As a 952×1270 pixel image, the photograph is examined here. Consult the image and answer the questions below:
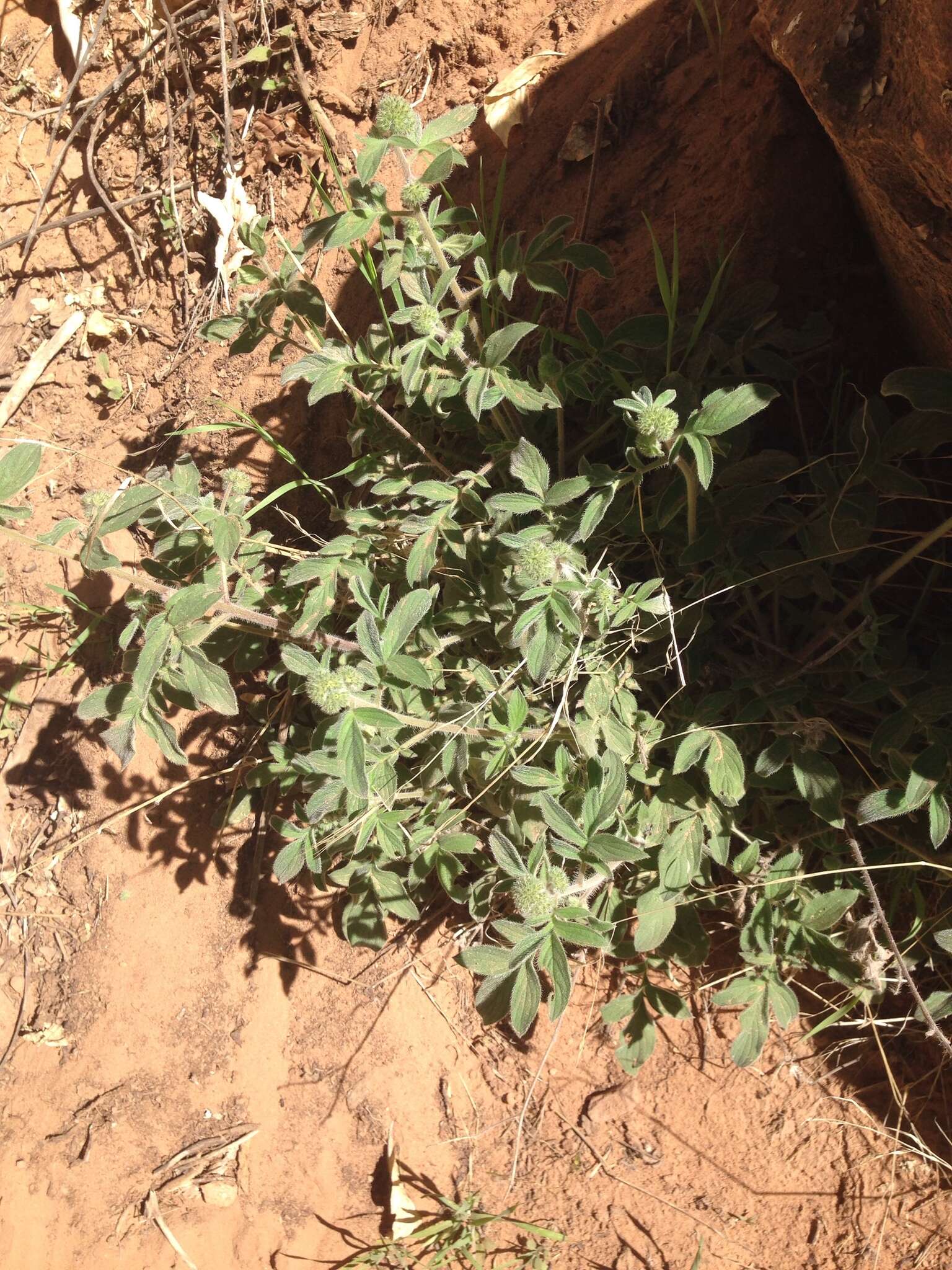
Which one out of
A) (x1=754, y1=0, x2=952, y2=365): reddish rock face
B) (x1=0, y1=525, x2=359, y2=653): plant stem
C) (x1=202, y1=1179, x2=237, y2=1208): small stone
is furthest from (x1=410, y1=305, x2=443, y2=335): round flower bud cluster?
(x1=202, y1=1179, x2=237, y2=1208): small stone

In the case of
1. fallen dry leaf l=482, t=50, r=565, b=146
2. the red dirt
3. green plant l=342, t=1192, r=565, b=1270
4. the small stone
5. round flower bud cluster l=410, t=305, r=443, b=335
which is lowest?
green plant l=342, t=1192, r=565, b=1270

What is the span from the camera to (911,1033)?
2.34m

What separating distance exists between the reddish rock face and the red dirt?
298 mm

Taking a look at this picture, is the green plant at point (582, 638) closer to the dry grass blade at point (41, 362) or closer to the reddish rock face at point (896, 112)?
the reddish rock face at point (896, 112)

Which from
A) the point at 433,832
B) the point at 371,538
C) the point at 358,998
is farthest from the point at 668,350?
the point at 358,998

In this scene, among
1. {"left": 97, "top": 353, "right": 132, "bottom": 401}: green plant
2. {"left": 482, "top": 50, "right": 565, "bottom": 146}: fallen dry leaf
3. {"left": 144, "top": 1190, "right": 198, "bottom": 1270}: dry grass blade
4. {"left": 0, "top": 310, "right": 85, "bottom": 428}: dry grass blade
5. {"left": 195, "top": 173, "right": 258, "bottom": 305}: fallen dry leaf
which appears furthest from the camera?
{"left": 0, "top": 310, "right": 85, "bottom": 428}: dry grass blade

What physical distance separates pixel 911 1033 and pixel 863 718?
32.0 inches

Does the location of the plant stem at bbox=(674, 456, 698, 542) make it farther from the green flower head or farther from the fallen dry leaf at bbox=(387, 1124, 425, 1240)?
the fallen dry leaf at bbox=(387, 1124, 425, 1240)

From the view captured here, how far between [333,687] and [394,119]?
1208mm

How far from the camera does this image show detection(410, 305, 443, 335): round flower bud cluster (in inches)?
83.2

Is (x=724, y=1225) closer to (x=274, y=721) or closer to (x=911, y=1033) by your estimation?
(x=911, y=1033)

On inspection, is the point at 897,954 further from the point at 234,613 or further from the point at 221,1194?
the point at 221,1194

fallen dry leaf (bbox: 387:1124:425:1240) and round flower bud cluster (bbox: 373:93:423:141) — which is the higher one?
round flower bud cluster (bbox: 373:93:423:141)

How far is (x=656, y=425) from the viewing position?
1694 millimetres
